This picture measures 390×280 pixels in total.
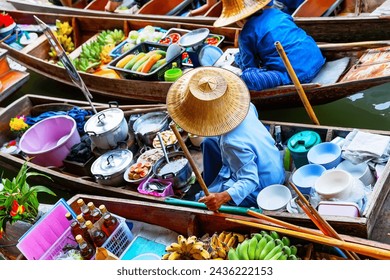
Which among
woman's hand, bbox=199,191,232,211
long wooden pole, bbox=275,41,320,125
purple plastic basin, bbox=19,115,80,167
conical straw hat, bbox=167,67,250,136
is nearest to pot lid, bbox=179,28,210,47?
purple plastic basin, bbox=19,115,80,167

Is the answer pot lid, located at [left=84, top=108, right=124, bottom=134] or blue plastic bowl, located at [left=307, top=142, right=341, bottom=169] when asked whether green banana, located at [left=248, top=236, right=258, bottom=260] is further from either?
pot lid, located at [left=84, top=108, right=124, bottom=134]

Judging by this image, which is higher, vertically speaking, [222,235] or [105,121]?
[105,121]

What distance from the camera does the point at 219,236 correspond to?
347 cm

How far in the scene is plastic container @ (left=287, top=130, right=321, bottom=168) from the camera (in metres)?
4.10

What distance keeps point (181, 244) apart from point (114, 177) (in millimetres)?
1458

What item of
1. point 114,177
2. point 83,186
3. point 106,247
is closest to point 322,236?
point 106,247

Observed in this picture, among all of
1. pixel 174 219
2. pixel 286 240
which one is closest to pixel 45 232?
pixel 174 219

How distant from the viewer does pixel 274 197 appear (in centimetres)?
375

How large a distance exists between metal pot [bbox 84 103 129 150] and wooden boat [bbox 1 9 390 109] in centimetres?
98

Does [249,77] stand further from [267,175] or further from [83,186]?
[83,186]

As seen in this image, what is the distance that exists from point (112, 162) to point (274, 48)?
6.64 ft

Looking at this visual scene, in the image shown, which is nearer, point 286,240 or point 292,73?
point 286,240

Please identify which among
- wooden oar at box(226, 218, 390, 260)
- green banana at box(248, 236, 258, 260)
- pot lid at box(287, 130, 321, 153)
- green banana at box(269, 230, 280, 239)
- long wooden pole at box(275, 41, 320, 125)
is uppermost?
long wooden pole at box(275, 41, 320, 125)

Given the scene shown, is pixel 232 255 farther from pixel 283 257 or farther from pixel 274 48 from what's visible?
pixel 274 48
